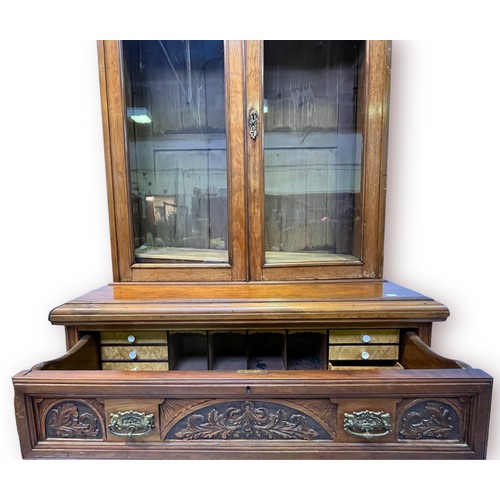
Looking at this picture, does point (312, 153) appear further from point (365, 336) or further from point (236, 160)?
point (365, 336)

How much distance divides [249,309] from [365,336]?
326 mm

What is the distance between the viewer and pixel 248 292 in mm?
878

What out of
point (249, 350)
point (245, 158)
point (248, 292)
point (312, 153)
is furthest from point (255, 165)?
point (249, 350)

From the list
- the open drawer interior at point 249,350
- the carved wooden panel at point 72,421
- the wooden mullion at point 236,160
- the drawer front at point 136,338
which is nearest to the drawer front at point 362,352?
the open drawer interior at point 249,350

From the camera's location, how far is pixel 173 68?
40.7 inches

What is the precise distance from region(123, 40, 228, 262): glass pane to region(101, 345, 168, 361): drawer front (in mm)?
308

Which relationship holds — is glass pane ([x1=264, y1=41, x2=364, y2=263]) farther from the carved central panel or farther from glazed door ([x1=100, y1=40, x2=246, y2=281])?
the carved central panel

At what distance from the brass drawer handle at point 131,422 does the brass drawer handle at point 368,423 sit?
38 cm

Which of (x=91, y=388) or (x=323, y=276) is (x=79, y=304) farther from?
(x=323, y=276)

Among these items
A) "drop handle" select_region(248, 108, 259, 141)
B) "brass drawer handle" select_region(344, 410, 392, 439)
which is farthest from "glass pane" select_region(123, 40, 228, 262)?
"brass drawer handle" select_region(344, 410, 392, 439)

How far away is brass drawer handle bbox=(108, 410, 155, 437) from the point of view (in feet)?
1.90

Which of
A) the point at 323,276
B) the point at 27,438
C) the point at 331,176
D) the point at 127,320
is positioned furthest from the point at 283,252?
the point at 27,438

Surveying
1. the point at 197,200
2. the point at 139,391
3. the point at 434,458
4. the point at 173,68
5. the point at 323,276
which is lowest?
the point at 434,458

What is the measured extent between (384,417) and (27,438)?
2.28ft
